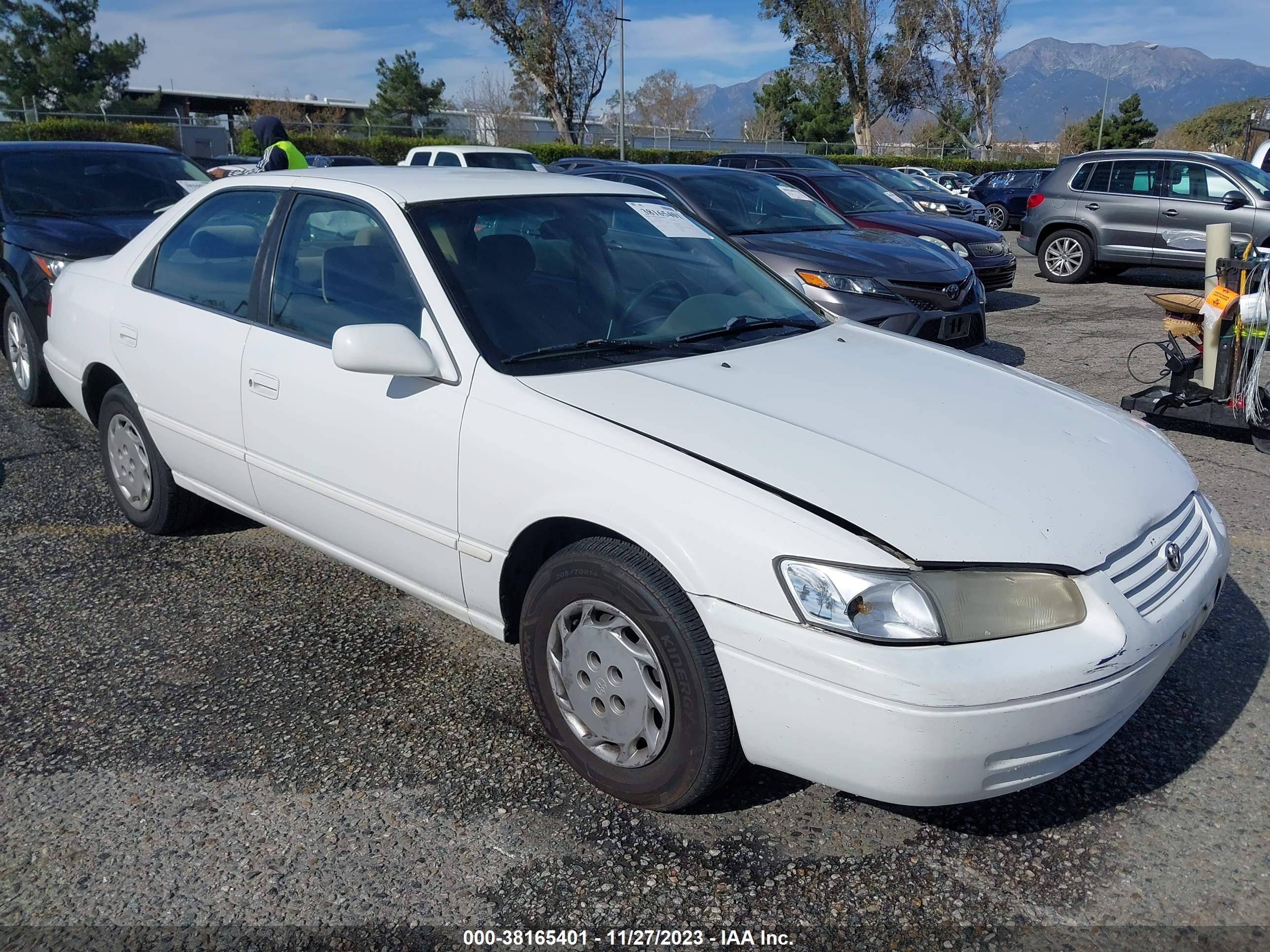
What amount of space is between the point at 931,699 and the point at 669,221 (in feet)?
7.63

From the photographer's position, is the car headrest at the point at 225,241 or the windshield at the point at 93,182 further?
Answer: the windshield at the point at 93,182

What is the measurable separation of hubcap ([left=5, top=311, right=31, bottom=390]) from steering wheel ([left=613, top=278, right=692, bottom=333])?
4672 millimetres

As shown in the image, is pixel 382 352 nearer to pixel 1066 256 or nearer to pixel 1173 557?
pixel 1173 557

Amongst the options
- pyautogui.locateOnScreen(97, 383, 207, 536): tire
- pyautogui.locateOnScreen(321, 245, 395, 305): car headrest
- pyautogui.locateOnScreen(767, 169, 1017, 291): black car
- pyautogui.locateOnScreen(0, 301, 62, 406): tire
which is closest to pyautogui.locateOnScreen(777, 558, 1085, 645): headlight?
pyautogui.locateOnScreen(321, 245, 395, 305): car headrest

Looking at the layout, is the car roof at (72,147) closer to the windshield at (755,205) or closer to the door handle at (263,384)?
the windshield at (755,205)

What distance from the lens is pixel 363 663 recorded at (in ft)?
11.3

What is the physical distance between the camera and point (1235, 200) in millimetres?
11766

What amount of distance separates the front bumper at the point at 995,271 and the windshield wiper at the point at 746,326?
24.4 ft

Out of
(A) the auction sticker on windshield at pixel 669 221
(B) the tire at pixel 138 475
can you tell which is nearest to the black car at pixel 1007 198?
(A) the auction sticker on windshield at pixel 669 221

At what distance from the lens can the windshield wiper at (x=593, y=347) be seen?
2.96 meters

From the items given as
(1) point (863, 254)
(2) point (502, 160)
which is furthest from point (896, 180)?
(1) point (863, 254)

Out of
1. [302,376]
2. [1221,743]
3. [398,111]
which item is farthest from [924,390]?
[398,111]

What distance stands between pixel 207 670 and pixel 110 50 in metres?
45.7

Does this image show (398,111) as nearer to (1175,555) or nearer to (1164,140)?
(1164,140)
